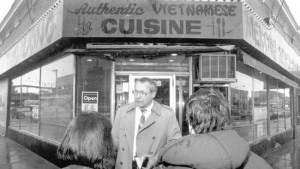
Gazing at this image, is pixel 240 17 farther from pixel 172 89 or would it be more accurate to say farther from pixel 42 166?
pixel 42 166

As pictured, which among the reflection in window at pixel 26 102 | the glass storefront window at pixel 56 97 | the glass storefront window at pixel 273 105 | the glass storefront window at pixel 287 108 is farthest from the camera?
the glass storefront window at pixel 287 108

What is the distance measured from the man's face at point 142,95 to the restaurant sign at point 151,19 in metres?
2.80

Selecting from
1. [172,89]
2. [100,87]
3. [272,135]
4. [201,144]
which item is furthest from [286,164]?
[201,144]

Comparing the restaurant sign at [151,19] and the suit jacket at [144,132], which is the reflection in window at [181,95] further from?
the suit jacket at [144,132]

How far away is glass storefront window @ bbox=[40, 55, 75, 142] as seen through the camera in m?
6.77

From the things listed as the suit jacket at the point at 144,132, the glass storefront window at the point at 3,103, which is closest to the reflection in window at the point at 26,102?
the glass storefront window at the point at 3,103

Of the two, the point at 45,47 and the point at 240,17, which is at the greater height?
the point at 240,17

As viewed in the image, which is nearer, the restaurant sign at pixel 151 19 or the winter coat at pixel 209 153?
the winter coat at pixel 209 153

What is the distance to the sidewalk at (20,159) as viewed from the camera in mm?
7516

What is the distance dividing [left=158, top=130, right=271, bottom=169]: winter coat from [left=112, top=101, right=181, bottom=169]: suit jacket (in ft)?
5.40

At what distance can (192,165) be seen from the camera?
4.61 feet

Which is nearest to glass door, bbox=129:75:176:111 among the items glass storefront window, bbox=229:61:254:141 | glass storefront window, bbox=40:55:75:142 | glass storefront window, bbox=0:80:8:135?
glass storefront window, bbox=229:61:254:141

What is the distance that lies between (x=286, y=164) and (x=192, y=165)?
748cm

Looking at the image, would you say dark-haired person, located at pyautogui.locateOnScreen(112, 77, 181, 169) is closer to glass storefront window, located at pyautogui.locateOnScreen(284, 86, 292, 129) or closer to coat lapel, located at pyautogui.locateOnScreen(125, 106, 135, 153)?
coat lapel, located at pyautogui.locateOnScreen(125, 106, 135, 153)
